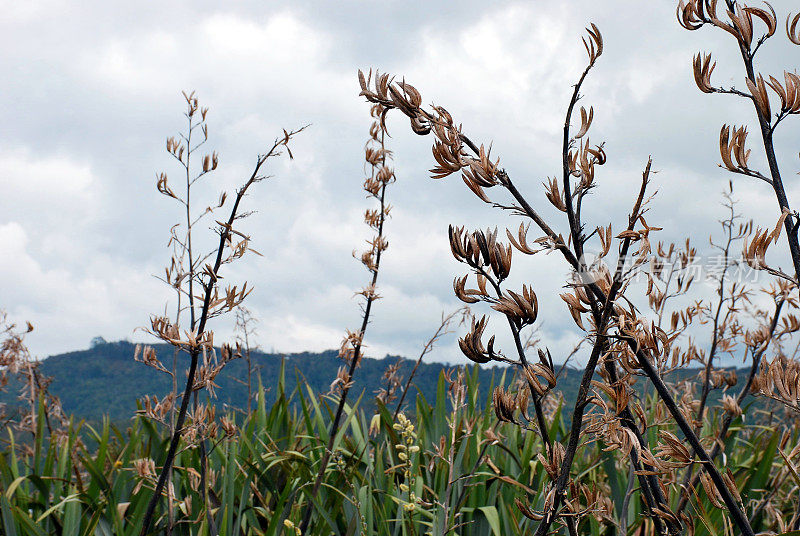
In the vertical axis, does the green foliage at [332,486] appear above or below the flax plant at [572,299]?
below

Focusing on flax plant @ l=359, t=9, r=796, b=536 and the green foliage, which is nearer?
flax plant @ l=359, t=9, r=796, b=536

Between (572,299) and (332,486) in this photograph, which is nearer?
(572,299)

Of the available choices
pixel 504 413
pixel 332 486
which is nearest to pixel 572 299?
pixel 504 413

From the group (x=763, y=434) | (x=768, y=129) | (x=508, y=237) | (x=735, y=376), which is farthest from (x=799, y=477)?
(x=763, y=434)

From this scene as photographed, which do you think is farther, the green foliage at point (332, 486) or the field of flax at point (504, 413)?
the green foliage at point (332, 486)

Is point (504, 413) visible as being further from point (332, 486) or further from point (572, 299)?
point (332, 486)

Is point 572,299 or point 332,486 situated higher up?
point 572,299

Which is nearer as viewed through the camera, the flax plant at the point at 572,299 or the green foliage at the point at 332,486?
the flax plant at the point at 572,299

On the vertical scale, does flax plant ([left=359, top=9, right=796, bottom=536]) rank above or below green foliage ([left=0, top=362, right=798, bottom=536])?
above

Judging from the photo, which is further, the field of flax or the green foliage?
the green foliage

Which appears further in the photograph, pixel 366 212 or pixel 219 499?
pixel 366 212

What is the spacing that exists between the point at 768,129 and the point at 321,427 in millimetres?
3109

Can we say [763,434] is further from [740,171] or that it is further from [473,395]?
[740,171]

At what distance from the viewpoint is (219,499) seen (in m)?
3.08
